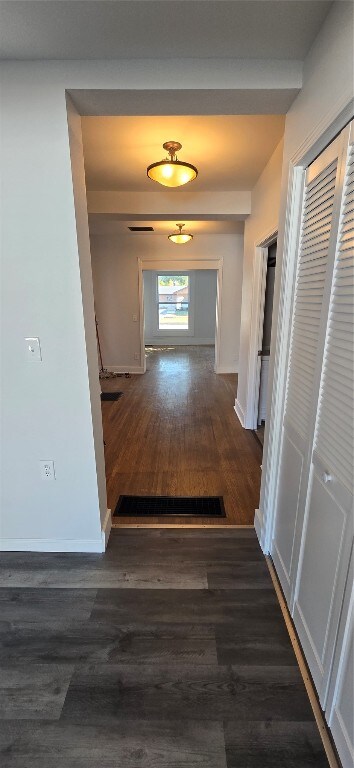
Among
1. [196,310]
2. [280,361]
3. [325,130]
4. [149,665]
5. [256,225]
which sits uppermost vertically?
[256,225]

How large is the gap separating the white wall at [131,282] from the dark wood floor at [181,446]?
86 centimetres

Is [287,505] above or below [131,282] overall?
below

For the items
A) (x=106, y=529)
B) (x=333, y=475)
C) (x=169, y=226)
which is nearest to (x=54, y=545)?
(x=106, y=529)

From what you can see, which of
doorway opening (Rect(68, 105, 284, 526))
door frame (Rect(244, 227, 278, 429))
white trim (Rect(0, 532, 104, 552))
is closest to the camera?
white trim (Rect(0, 532, 104, 552))

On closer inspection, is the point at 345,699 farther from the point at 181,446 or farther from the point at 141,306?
the point at 141,306

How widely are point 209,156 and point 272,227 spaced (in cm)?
72

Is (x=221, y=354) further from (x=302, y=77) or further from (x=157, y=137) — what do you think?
(x=302, y=77)

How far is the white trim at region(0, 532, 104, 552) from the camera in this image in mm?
1912

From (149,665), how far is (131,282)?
17.9ft

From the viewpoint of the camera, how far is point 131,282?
579 cm

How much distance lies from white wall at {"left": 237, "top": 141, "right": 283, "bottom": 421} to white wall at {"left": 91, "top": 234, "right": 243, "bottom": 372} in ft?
7.09

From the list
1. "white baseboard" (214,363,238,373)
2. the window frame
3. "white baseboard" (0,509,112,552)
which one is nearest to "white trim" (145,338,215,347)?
the window frame

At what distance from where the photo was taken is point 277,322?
1669 mm

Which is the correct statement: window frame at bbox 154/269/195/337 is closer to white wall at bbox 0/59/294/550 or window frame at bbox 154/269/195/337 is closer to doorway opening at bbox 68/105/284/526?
doorway opening at bbox 68/105/284/526
